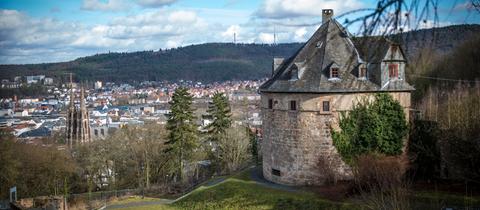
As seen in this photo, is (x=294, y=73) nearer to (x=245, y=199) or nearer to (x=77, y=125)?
(x=245, y=199)

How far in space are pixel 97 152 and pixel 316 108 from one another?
24.0 m

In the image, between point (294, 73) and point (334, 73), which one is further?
point (294, 73)

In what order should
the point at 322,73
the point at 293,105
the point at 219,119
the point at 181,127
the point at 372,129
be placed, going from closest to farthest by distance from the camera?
the point at 372,129
the point at 322,73
the point at 293,105
the point at 181,127
the point at 219,119

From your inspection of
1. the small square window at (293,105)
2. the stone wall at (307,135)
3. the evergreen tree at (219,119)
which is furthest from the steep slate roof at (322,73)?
the evergreen tree at (219,119)

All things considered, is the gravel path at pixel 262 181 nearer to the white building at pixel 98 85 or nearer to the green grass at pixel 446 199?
the green grass at pixel 446 199

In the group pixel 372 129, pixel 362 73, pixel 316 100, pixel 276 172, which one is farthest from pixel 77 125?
pixel 372 129

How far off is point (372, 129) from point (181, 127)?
58.2 ft

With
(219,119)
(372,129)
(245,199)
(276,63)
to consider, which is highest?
(276,63)

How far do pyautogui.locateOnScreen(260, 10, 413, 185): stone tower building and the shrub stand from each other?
0.38 meters

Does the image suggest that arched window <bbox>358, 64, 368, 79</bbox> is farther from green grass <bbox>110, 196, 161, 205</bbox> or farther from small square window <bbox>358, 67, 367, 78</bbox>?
green grass <bbox>110, 196, 161, 205</bbox>

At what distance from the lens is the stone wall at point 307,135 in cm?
2177

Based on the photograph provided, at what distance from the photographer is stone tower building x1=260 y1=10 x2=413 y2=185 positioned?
2162 cm

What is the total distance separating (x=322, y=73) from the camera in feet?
72.8

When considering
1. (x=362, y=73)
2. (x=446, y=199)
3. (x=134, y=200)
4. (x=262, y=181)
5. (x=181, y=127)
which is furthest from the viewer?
(x=181, y=127)
